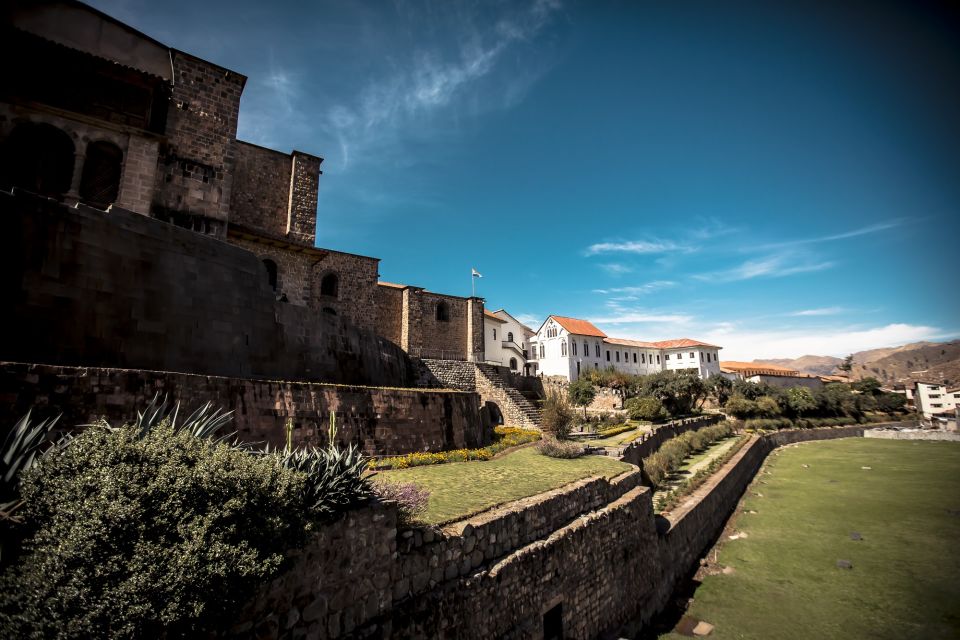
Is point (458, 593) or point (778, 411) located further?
point (778, 411)

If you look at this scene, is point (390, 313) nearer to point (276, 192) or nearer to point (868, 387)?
point (276, 192)

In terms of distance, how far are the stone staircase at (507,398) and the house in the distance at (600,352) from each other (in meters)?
22.8

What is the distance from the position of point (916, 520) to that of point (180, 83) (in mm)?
34993

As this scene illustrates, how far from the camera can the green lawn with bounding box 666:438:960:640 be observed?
416 inches

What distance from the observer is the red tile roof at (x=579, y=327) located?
5651cm

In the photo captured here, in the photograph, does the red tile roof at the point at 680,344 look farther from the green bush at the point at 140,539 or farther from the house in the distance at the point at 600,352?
the green bush at the point at 140,539

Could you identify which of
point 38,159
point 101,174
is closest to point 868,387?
point 101,174

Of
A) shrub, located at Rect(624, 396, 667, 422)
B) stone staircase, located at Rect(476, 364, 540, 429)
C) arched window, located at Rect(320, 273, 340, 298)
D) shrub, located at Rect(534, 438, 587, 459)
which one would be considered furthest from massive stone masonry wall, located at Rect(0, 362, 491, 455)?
shrub, located at Rect(624, 396, 667, 422)

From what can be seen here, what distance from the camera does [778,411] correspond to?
4594cm

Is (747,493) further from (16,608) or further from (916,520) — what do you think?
(16,608)

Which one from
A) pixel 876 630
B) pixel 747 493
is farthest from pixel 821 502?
pixel 876 630

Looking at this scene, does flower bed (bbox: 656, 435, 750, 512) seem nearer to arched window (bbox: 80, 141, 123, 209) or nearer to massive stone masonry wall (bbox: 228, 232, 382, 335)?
massive stone masonry wall (bbox: 228, 232, 382, 335)

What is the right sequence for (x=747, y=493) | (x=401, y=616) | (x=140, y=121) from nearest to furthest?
(x=401, y=616) < (x=140, y=121) < (x=747, y=493)

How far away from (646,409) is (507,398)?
12947 millimetres
